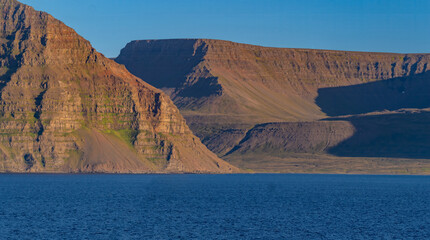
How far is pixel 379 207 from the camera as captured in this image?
553 feet

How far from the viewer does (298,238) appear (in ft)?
374

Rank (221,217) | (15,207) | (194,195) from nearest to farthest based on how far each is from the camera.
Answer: (221,217) < (15,207) < (194,195)

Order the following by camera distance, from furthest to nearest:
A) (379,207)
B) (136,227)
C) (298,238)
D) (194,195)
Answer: (194,195) → (379,207) → (136,227) → (298,238)

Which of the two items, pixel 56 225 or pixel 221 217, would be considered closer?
pixel 56 225

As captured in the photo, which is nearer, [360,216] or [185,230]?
[185,230]

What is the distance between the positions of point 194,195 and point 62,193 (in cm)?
3093

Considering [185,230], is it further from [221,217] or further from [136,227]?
[221,217]

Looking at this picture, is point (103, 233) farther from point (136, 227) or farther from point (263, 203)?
point (263, 203)

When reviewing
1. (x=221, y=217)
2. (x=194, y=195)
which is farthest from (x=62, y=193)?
(x=221, y=217)

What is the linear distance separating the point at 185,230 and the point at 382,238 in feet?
91.2

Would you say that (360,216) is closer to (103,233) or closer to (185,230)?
(185,230)

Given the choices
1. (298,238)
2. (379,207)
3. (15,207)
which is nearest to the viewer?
(298,238)

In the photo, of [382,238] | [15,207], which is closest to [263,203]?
[15,207]

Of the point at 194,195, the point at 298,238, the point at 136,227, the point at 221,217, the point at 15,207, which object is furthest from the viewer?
the point at 194,195
